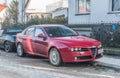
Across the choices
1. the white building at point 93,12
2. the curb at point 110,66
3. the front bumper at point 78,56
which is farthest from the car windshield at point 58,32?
the white building at point 93,12

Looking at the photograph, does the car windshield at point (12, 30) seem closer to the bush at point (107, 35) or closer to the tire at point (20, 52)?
the tire at point (20, 52)

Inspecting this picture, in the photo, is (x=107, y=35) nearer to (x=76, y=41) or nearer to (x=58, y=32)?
(x=58, y=32)

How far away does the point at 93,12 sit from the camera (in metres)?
22.6

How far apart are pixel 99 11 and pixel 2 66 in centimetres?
1066

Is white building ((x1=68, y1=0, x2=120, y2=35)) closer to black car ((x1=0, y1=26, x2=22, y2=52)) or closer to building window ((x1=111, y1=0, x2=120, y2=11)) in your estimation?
building window ((x1=111, y1=0, x2=120, y2=11))

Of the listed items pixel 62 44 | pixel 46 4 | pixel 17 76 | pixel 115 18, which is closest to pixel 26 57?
pixel 62 44

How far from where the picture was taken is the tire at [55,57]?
12.4m

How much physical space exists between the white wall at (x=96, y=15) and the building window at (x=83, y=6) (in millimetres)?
348

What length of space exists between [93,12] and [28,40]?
336 inches

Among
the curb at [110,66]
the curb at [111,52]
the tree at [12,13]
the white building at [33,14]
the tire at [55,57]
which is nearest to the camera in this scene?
the curb at [110,66]

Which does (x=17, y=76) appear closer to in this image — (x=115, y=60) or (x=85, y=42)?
(x=85, y=42)

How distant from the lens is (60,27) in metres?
14.3

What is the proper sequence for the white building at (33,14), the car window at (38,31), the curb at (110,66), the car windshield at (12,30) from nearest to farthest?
the curb at (110,66), the car window at (38,31), the car windshield at (12,30), the white building at (33,14)

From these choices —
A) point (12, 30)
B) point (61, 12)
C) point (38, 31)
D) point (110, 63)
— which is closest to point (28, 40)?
point (38, 31)
